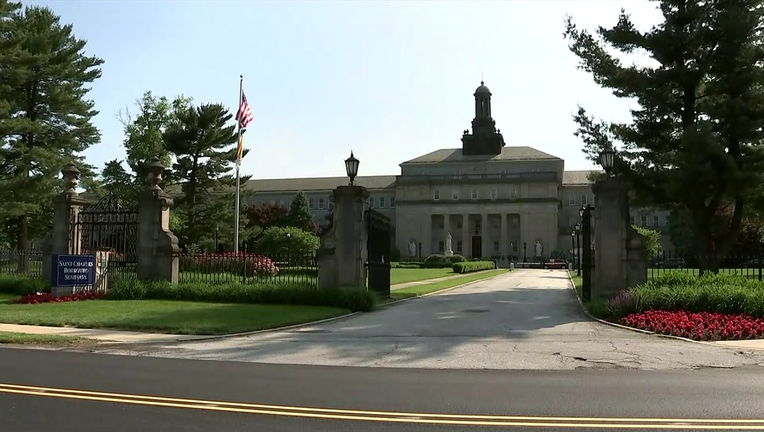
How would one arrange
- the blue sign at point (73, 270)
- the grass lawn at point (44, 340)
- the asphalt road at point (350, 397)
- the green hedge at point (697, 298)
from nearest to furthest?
the asphalt road at point (350, 397)
the grass lawn at point (44, 340)
the green hedge at point (697, 298)
the blue sign at point (73, 270)

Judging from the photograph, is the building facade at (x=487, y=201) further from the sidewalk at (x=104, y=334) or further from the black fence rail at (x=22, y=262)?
the sidewalk at (x=104, y=334)

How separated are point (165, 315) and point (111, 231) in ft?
32.0

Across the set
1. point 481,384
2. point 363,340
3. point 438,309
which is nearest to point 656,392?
point 481,384

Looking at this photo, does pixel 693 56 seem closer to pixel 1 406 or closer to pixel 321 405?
pixel 321 405

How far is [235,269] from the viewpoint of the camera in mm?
25953

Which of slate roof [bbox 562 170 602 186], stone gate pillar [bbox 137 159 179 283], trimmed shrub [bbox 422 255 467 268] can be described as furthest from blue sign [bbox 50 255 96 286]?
slate roof [bbox 562 170 602 186]

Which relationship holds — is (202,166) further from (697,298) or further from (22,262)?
(697,298)

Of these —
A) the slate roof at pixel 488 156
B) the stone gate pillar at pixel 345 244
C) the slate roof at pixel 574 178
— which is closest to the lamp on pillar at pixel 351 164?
the stone gate pillar at pixel 345 244

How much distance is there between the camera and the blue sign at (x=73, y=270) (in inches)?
882

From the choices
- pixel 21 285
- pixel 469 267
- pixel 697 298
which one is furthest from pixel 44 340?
pixel 469 267

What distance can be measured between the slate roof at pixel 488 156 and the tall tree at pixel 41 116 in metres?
82.9

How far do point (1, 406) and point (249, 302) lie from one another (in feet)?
46.9

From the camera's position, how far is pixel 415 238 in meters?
121

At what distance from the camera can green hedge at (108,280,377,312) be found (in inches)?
822
